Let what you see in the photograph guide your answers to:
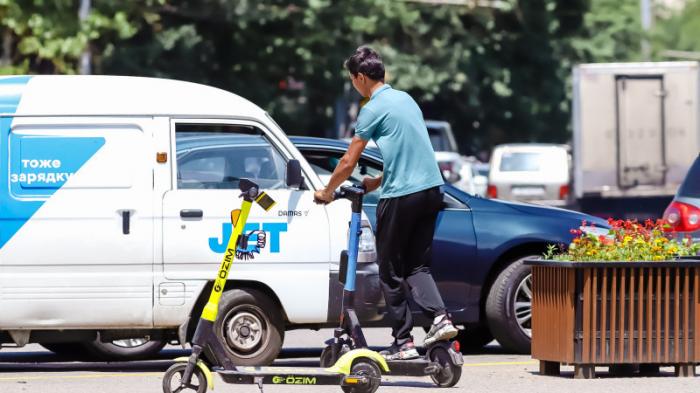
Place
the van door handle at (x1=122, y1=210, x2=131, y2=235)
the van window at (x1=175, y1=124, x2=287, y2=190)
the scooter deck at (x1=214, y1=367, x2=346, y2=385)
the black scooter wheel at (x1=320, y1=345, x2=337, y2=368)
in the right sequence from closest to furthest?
the scooter deck at (x1=214, y1=367, x2=346, y2=385) → the black scooter wheel at (x1=320, y1=345, x2=337, y2=368) → the van door handle at (x1=122, y1=210, x2=131, y2=235) → the van window at (x1=175, y1=124, x2=287, y2=190)

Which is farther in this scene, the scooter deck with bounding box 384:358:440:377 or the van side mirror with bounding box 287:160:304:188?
the van side mirror with bounding box 287:160:304:188

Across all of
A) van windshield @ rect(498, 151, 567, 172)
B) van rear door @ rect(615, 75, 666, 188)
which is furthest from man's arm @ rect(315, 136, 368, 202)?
van windshield @ rect(498, 151, 567, 172)

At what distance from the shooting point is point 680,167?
27297 millimetres

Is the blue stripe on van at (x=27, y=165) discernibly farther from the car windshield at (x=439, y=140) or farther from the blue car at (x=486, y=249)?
the car windshield at (x=439, y=140)

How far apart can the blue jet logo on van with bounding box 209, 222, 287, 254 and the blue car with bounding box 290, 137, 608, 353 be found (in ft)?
3.39

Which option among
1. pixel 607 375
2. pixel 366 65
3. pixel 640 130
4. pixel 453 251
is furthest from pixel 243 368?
pixel 640 130

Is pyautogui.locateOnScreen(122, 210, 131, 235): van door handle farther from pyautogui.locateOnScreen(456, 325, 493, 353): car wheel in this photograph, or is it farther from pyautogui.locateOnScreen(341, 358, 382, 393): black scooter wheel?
pyautogui.locateOnScreen(456, 325, 493, 353): car wheel

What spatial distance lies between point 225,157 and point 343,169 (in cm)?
200

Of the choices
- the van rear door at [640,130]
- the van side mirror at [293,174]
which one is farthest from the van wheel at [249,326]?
the van rear door at [640,130]

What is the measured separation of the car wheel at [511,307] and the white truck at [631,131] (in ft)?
49.9

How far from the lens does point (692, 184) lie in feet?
42.8

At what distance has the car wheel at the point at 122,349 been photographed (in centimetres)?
1130

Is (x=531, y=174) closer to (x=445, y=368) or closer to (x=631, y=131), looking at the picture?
(x=631, y=131)

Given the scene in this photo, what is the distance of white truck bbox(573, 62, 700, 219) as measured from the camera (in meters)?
26.7
